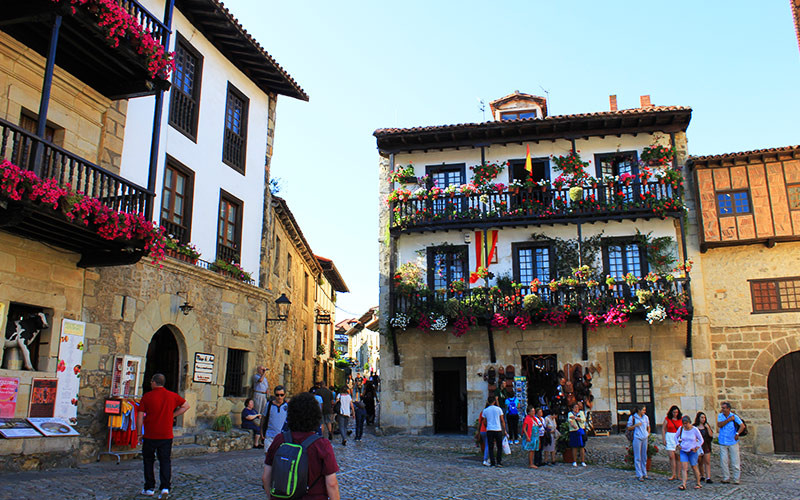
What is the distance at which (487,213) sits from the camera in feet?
67.1

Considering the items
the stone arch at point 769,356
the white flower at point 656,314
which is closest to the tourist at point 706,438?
the white flower at point 656,314

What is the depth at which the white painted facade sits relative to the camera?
13.9 metres

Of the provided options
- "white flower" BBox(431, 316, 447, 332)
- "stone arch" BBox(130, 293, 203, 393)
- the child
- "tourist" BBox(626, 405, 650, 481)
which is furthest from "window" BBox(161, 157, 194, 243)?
"tourist" BBox(626, 405, 650, 481)

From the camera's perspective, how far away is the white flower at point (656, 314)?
18.0 m

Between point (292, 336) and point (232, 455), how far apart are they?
1001 cm

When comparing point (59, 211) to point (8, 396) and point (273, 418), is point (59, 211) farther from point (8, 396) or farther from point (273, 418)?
point (273, 418)

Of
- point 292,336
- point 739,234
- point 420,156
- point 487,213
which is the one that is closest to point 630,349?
point 739,234

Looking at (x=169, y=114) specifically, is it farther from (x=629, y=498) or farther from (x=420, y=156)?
(x=629, y=498)

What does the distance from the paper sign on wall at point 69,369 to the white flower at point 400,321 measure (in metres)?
9.68

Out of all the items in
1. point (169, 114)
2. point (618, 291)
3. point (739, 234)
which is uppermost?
point (169, 114)

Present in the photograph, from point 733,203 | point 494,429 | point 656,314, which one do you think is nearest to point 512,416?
point 494,429

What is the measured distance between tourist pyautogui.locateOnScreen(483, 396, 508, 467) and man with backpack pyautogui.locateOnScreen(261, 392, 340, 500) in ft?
31.2

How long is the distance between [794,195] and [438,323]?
1074cm

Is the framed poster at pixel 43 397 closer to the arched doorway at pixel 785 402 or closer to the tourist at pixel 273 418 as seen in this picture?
the tourist at pixel 273 418
